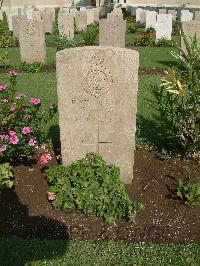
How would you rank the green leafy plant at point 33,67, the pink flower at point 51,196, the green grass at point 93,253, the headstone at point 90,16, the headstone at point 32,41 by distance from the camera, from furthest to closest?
1. the headstone at point 90,16
2. the headstone at point 32,41
3. the green leafy plant at point 33,67
4. the pink flower at point 51,196
5. the green grass at point 93,253

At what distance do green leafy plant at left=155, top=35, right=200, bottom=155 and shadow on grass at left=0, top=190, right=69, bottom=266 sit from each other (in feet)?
6.89

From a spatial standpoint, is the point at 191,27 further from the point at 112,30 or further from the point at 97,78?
the point at 97,78

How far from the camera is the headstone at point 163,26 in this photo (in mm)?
15297

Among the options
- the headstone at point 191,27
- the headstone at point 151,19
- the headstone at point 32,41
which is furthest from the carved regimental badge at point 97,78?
the headstone at point 151,19

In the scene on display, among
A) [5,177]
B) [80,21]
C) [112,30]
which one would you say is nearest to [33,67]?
[112,30]

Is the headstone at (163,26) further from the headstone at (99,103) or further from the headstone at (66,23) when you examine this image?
the headstone at (99,103)

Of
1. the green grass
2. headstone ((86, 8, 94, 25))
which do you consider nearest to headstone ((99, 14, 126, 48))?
headstone ((86, 8, 94, 25))

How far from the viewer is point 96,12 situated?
2425 centimetres

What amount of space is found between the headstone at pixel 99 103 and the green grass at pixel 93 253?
3.87ft

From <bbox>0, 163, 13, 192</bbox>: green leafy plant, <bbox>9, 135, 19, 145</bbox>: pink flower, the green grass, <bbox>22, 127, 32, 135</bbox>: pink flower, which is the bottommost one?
the green grass

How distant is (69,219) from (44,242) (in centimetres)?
42

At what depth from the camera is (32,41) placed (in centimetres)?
1185

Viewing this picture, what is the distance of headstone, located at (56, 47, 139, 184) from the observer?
4.09 meters

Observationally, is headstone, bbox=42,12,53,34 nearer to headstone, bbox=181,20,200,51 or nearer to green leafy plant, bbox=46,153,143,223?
headstone, bbox=181,20,200,51
